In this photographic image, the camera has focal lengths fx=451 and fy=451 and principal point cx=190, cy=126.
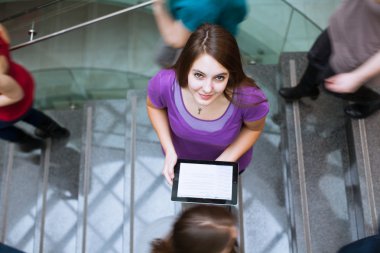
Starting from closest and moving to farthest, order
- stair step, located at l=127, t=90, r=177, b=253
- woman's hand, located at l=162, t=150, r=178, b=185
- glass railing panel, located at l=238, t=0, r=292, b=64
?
woman's hand, located at l=162, t=150, r=178, b=185, stair step, located at l=127, t=90, r=177, b=253, glass railing panel, located at l=238, t=0, r=292, b=64

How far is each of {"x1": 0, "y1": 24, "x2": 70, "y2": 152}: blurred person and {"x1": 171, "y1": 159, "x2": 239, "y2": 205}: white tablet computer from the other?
1.16 meters

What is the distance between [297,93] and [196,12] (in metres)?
1.11

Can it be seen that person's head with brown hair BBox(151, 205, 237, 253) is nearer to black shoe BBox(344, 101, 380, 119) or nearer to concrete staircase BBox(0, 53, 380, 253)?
concrete staircase BBox(0, 53, 380, 253)

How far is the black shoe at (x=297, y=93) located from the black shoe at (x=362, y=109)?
29 cm

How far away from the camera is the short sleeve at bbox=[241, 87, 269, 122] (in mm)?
2121

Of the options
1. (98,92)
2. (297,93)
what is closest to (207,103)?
(297,93)

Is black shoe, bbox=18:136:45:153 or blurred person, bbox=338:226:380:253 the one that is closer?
blurred person, bbox=338:226:380:253

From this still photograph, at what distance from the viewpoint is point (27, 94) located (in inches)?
118

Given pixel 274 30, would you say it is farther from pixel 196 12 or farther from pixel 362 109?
pixel 196 12

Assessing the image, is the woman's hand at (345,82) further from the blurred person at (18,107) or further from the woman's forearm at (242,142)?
the blurred person at (18,107)

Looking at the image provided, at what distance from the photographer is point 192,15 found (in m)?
2.28

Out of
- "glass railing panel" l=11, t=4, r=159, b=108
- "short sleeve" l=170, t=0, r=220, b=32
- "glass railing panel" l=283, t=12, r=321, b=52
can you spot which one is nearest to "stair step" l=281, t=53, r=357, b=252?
"glass railing panel" l=283, t=12, r=321, b=52

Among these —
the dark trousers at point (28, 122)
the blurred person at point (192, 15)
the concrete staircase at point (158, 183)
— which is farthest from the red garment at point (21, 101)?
the blurred person at point (192, 15)

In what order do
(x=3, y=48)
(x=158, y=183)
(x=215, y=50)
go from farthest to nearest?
(x=158, y=183) → (x=3, y=48) → (x=215, y=50)
